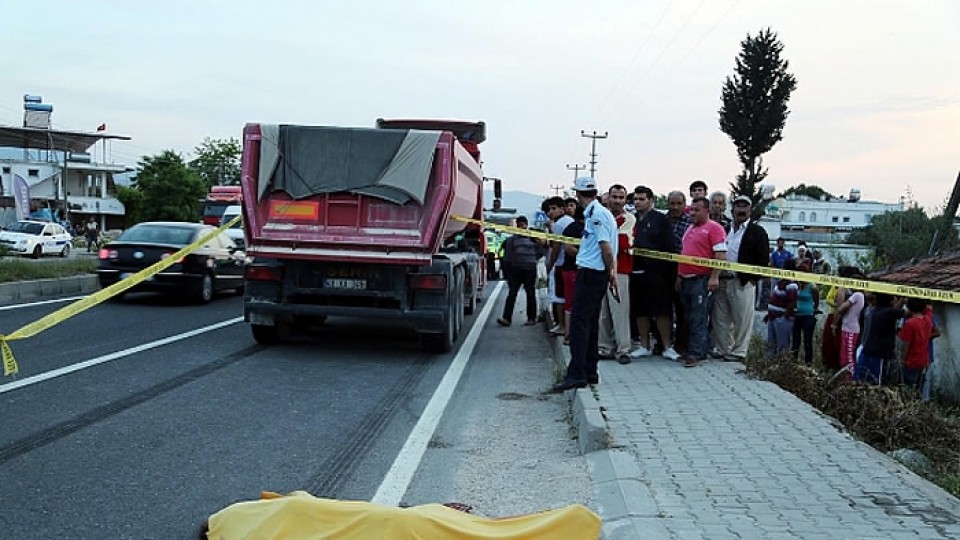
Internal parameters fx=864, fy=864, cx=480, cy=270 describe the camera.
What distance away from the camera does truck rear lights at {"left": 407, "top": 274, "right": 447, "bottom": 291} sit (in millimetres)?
10867

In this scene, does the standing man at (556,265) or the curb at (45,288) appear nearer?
the standing man at (556,265)

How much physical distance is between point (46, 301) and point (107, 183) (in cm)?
7312

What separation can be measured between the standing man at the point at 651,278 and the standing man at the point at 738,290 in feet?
1.83

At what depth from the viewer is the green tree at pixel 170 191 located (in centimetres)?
6303

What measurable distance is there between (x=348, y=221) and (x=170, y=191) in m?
57.0

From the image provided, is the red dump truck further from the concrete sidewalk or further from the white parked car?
the white parked car

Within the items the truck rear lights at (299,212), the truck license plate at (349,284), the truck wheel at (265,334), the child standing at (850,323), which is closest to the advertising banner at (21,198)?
the truck wheel at (265,334)

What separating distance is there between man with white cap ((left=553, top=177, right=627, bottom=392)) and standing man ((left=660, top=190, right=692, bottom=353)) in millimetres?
2091

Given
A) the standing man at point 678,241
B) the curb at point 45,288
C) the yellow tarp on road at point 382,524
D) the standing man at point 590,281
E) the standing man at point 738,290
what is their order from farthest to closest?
the curb at point 45,288 < the standing man at point 678,241 < the standing man at point 738,290 < the standing man at point 590,281 < the yellow tarp on road at point 382,524

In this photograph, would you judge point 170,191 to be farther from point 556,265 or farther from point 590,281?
point 590,281

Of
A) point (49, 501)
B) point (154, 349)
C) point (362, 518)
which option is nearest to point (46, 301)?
point (154, 349)

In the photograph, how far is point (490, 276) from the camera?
31.4m

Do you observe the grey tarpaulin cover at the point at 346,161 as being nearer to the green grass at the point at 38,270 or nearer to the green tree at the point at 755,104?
the green grass at the point at 38,270

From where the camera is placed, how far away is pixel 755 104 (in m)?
64.4
